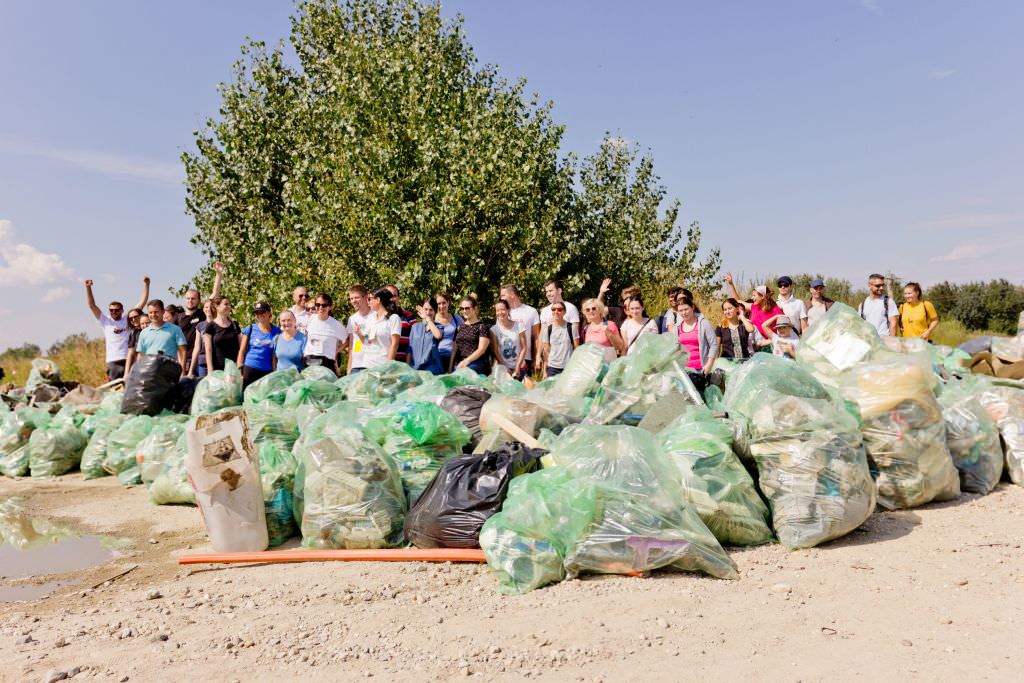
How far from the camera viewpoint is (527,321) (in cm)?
701

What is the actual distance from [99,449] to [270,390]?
2245 millimetres

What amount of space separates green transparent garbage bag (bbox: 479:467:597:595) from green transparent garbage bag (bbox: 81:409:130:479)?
5075 millimetres

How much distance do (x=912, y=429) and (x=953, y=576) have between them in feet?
3.30

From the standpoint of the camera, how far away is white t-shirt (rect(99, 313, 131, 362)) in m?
9.14

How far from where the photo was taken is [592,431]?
379 cm

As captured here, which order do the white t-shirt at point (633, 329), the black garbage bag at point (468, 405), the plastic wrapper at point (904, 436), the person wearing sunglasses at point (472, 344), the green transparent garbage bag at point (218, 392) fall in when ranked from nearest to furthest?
1. the plastic wrapper at point (904, 436)
2. the black garbage bag at point (468, 405)
3. the white t-shirt at point (633, 329)
4. the green transparent garbage bag at point (218, 392)
5. the person wearing sunglasses at point (472, 344)

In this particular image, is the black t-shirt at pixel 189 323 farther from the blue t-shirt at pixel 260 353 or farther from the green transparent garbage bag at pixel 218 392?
the green transparent garbage bag at pixel 218 392

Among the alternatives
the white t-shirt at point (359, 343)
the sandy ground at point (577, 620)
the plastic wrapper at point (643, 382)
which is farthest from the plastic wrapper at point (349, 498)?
the white t-shirt at point (359, 343)

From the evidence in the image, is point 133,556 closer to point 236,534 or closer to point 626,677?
point 236,534

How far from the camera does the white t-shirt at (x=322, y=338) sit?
7.08 metres

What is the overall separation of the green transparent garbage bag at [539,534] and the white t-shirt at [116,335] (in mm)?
7429

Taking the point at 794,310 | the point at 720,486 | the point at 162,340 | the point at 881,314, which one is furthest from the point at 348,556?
the point at 881,314

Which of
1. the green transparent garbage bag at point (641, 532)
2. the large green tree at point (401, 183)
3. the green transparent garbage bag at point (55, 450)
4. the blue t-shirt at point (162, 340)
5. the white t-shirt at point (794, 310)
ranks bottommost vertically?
the green transparent garbage bag at point (641, 532)

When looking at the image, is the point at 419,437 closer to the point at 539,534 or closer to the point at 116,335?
the point at 539,534
